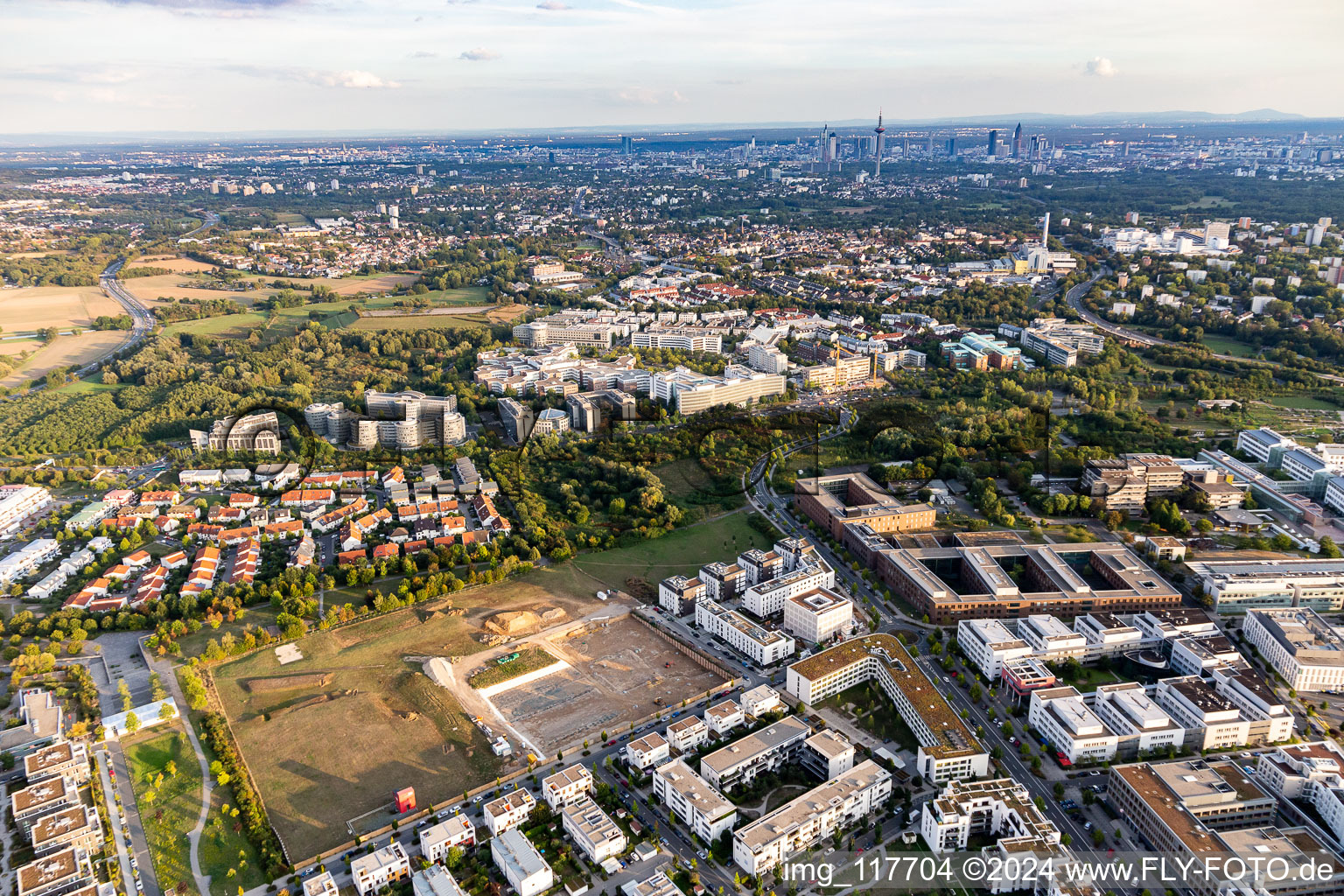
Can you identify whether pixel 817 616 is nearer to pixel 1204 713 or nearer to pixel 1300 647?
pixel 1204 713

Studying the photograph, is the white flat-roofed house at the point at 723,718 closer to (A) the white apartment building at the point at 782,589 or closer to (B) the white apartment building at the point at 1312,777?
(A) the white apartment building at the point at 782,589

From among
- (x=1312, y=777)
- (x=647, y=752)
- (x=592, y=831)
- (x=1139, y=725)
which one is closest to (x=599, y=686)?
(x=647, y=752)

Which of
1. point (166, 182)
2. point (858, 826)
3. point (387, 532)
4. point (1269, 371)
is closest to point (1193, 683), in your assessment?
point (858, 826)

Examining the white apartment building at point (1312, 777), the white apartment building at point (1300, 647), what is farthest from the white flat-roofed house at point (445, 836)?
the white apartment building at point (1300, 647)

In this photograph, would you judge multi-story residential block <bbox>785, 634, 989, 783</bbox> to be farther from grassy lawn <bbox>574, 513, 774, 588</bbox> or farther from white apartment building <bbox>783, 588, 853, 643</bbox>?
grassy lawn <bbox>574, 513, 774, 588</bbox>

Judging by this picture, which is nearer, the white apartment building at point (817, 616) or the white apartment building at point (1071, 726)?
the white apartment building at point (1071, 726)

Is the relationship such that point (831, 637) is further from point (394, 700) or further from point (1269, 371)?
point (1269, 371)
